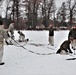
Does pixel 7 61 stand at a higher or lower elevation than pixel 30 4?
lower

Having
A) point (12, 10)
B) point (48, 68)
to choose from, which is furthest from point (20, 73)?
point (12, 10)

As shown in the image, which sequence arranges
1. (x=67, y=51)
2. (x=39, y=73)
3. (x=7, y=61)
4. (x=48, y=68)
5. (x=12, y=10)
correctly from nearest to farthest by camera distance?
(x=39, y=73) → (x=48, y=68) → (x=7, y=61) → (x=67, y=51) → (x=12, y=10)

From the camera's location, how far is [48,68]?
804 centimetres

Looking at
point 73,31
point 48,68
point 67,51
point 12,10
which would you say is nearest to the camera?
point 48,68

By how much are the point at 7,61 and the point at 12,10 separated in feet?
169

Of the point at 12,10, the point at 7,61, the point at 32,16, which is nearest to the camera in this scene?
the point at 7,61

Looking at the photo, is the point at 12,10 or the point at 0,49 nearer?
the point at 0,49

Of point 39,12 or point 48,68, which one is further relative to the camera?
point 39,12

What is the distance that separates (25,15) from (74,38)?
54174 mm

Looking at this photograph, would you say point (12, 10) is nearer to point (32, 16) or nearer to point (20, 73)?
point (32, 16)

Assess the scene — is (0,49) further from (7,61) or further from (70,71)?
(70,71)

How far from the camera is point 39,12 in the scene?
67.4 m

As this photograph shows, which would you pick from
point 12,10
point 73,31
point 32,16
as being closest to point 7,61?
point 73,31

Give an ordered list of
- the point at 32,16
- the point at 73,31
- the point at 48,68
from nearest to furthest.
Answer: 1. the point at 48,68
2. the point at 73,31
3. the point at 32,16
